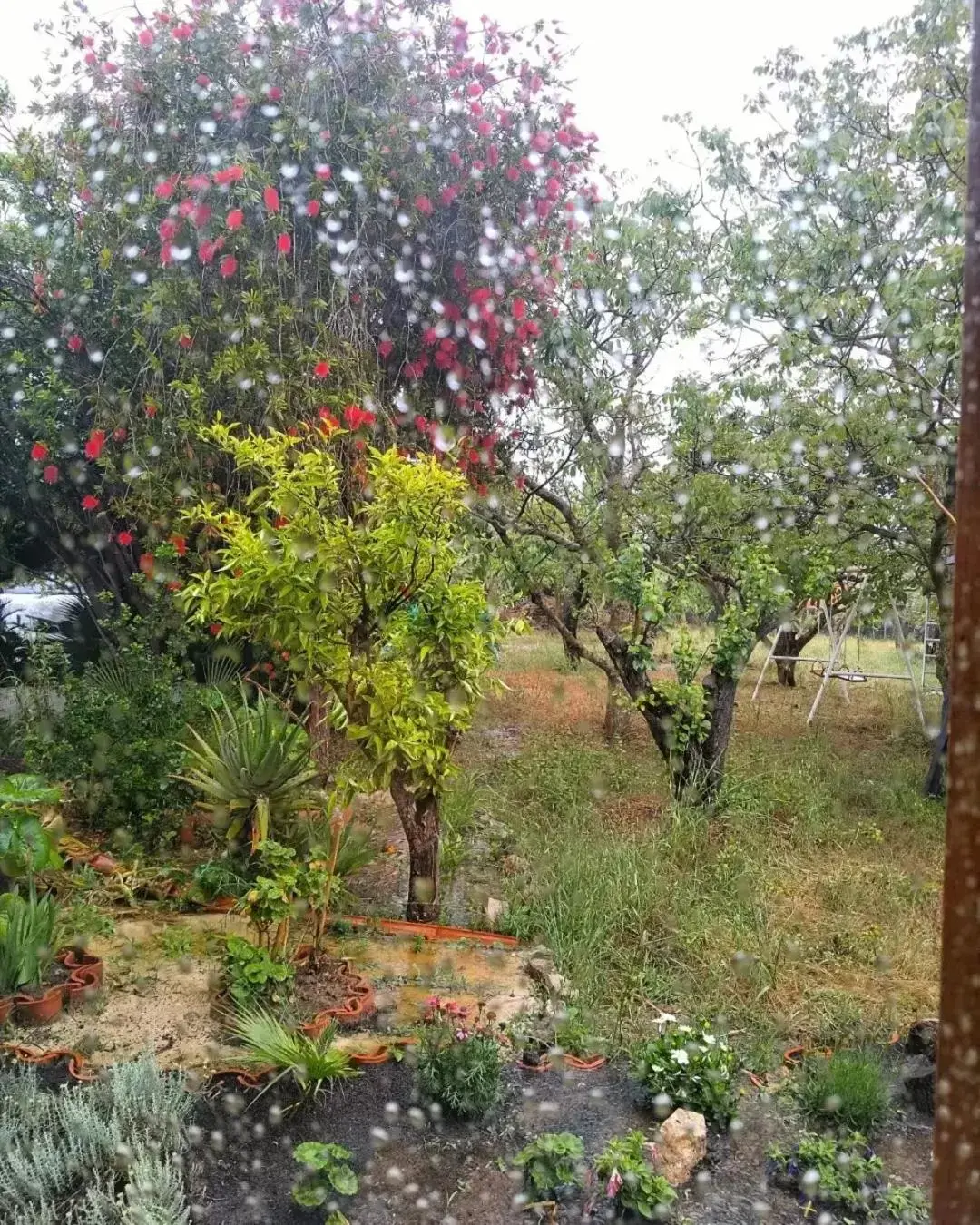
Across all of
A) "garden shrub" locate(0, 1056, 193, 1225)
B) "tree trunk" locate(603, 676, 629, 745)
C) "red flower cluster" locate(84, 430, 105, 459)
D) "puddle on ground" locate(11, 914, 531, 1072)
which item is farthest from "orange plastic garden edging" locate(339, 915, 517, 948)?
"tree trunk" locate(603, 676, 629, 745)

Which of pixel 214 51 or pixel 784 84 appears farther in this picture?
pixel 784 84

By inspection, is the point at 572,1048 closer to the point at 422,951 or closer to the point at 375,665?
the point at 422,951

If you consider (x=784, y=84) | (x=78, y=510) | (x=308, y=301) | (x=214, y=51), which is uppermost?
(x=784, y=84)

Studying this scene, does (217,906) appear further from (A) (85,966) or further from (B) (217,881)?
(A) (85,966)

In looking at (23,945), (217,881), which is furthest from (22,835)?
(217,881)

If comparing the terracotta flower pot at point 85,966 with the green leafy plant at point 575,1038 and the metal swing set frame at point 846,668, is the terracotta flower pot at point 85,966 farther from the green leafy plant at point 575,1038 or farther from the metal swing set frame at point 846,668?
the metal swing set frame at point 846,668

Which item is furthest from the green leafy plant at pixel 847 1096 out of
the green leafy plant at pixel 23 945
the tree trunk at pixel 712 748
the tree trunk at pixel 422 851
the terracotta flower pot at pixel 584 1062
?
the tree trunk at pixel 712 748

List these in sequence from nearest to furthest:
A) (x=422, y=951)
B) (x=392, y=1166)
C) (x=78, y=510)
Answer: (x=392, y=1166)
(x=422, y=951)
(x=78, y=510)

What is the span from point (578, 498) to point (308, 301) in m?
1.98

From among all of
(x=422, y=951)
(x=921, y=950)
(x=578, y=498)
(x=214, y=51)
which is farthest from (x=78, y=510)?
(x=921, y=950)

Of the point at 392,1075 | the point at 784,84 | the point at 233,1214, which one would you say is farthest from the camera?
the point at 784,84

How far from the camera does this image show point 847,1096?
190cm

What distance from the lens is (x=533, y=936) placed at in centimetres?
289

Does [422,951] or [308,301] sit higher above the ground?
[308,301]
